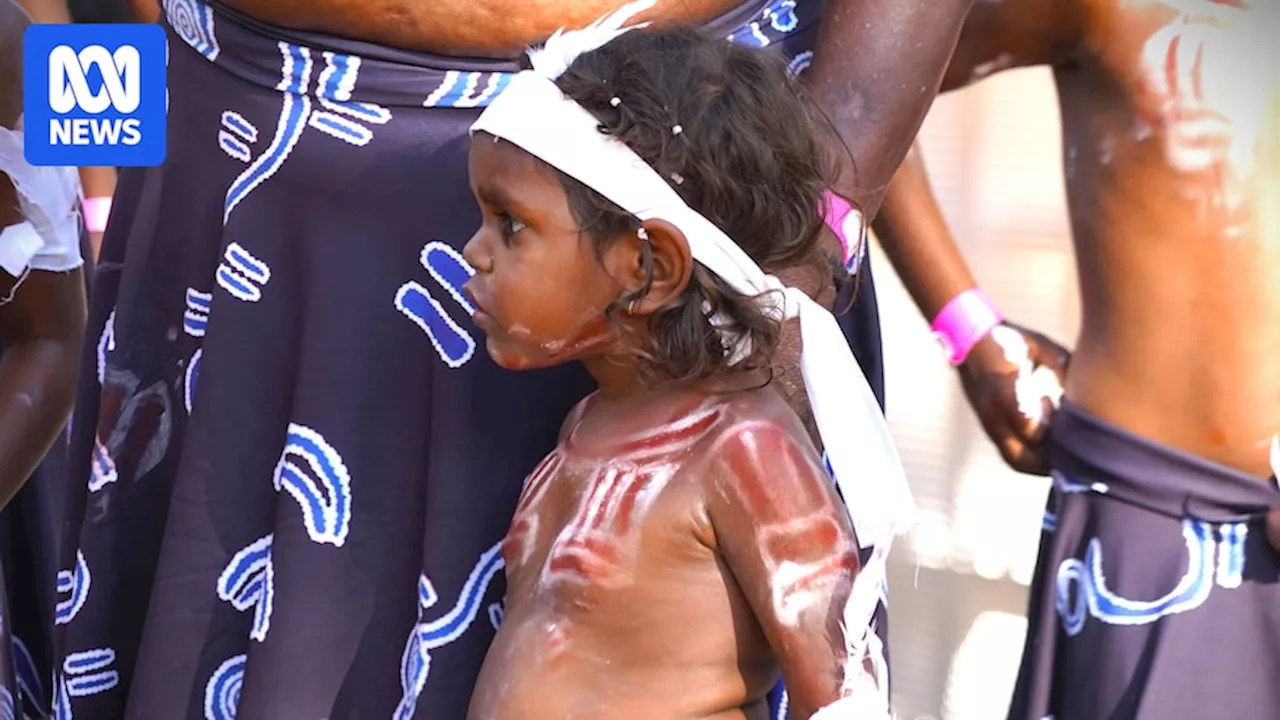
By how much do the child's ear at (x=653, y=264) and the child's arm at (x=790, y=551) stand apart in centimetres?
10

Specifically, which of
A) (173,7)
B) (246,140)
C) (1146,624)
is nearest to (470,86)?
(246,140)

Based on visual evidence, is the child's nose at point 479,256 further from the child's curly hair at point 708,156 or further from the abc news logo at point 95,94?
the abc news logo at point 95,94

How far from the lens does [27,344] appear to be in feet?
5.15

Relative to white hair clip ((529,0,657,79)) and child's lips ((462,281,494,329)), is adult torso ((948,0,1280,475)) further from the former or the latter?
child's lips ((462,281,494,329))

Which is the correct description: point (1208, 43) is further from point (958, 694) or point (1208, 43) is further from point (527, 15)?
point (958, 694)

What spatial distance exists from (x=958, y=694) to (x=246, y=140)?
120 centimetres

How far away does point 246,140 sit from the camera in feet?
3.96

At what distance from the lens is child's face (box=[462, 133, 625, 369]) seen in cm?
104

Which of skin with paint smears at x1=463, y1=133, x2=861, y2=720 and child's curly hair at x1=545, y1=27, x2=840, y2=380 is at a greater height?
child's curly hair at x1=545, y1=27, x2=840, y2=380

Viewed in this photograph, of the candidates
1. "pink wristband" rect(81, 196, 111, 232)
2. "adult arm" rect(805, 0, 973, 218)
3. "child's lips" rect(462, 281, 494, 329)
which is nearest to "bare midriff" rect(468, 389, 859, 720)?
"child's lips" rect(462, 281, 494, 329)

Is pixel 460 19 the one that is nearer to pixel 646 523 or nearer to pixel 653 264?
pixel 653 264

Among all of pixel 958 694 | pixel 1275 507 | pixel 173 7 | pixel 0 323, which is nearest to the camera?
pixel 173 7

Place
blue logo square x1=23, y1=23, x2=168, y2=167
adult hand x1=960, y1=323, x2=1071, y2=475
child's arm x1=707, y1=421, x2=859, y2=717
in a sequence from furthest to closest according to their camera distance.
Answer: adult hand x1=960, y1=323, x2=1071, y2=475, blue logo square x1=23, y1=23, x2=168, y2=167, child's arm x1=707, y1=421, x2=859, y2=717

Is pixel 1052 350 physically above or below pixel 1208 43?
below
